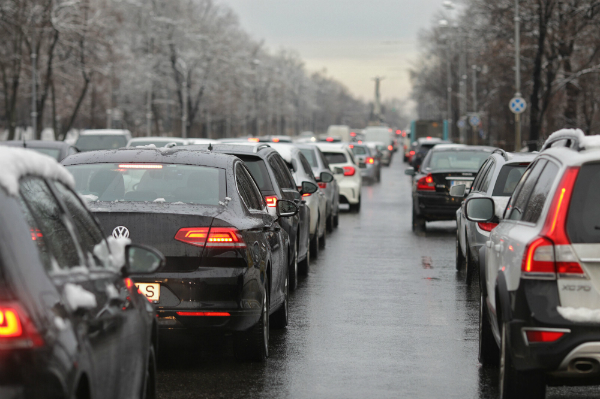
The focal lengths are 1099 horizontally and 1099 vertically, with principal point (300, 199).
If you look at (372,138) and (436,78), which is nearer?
(372,138)

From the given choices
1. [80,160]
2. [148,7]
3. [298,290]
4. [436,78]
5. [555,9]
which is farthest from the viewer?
[436,78]

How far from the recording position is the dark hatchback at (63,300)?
336cm

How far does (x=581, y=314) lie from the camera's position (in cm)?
521

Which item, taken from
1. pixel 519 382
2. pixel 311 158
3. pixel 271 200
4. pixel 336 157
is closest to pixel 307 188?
pixel 271 200

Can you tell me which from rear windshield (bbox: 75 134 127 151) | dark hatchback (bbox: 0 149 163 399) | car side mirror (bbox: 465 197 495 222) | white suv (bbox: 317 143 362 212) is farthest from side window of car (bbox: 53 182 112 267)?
rear windshield (bbox: 75 134 127 151)

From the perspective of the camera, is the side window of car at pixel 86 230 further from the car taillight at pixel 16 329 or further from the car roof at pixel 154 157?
the car roof at pixel 154 157

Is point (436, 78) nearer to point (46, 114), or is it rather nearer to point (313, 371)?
point (46, 114)

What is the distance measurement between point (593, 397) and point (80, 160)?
4.10 m

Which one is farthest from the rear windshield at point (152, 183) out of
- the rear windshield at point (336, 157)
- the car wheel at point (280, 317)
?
the rear windshield at point (336, 157)

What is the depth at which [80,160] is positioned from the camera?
834 cm

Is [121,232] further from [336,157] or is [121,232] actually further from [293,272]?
[336,157]

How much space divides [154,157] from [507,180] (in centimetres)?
511

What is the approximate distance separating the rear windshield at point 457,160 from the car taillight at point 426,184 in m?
0.31

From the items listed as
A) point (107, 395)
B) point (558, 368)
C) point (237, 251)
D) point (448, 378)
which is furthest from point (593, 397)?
point (107, 395)
